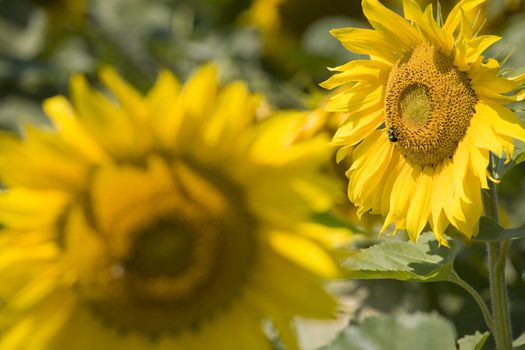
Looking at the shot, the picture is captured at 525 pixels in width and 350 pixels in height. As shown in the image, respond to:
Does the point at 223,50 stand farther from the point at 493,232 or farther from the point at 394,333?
the point at 493,232

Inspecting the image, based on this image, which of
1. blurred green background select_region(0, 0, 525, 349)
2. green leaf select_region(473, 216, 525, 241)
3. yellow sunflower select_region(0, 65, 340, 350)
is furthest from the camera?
blurred green background select_region(0, 0, 525, 349)

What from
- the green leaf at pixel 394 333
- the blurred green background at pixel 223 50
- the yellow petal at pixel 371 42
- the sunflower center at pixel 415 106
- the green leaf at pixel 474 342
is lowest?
the blurred green background at pixel 223 50

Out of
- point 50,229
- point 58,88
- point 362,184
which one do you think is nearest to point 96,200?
point 50,229

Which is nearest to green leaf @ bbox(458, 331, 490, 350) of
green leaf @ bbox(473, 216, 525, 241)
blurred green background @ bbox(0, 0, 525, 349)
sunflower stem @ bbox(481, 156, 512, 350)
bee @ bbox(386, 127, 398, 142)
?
sunflower stem @ bbox(481, 156, 512, 350)

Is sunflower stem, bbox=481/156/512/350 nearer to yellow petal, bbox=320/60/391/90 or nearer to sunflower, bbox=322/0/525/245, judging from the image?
sunflower, bbox=322/0/525/245

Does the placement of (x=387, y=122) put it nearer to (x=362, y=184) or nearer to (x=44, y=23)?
(x=362, y=184)

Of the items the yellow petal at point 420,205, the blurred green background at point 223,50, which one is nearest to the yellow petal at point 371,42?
the yellow petal at point 420,205

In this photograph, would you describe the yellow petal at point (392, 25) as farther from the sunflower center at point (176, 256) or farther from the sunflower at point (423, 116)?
the sunflower center at point (176, 256)
